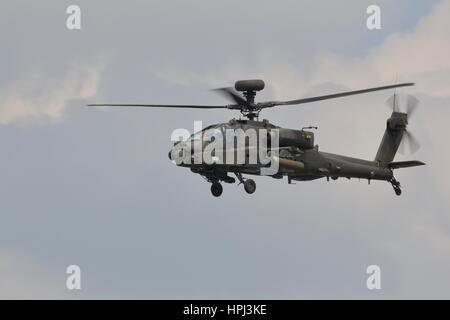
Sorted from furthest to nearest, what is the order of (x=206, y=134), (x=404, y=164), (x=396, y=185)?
(x=396, y=185) < (x=404, y=164) < (x=206, y=134)

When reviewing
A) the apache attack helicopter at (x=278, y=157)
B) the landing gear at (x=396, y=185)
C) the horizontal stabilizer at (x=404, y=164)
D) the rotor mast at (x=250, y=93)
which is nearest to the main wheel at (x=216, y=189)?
the apache attack helicopter at (x=278, y=157)

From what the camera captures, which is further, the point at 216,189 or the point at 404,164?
the point at 404,164

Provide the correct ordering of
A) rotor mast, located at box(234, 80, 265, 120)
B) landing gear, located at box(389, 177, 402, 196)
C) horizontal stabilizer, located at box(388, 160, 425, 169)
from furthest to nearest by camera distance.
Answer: landing gear, located at box(389, 177, 402, 196) < horizontal stabilizer, located at box(388, 160, 425, 169) < rotor mast, located at box(234, 80, 265, 120)

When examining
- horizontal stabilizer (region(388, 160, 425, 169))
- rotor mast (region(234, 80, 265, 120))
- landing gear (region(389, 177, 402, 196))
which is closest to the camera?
rotor mast (region(234, 80, 265, 120))

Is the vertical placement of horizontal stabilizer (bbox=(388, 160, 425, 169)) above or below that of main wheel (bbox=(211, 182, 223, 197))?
above

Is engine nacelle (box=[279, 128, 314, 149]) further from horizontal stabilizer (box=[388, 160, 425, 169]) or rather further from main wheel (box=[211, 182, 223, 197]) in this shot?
horizontal stabilizer (box=[388, 160, 425, 169])

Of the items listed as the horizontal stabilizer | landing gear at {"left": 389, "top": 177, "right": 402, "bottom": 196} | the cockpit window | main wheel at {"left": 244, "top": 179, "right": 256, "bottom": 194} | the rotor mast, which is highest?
the rotor mast

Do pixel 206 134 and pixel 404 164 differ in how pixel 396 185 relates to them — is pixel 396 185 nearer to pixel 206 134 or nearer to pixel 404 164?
pixel 404 164

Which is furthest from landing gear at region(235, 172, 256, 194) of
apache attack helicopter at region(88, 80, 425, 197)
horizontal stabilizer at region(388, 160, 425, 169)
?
horizontal stabilizer at region(388, 160, 425, 169)

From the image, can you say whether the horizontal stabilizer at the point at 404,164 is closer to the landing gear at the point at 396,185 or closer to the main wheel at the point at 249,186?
the landing gear at the point at 396,185

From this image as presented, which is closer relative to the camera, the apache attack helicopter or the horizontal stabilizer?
the apache attack helicopter

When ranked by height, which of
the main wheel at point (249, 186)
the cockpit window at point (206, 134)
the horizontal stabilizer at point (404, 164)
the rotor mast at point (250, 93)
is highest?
the rotor mast at point (250, 93)

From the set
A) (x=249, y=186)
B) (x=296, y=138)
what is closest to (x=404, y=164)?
(x=296, y=138)
